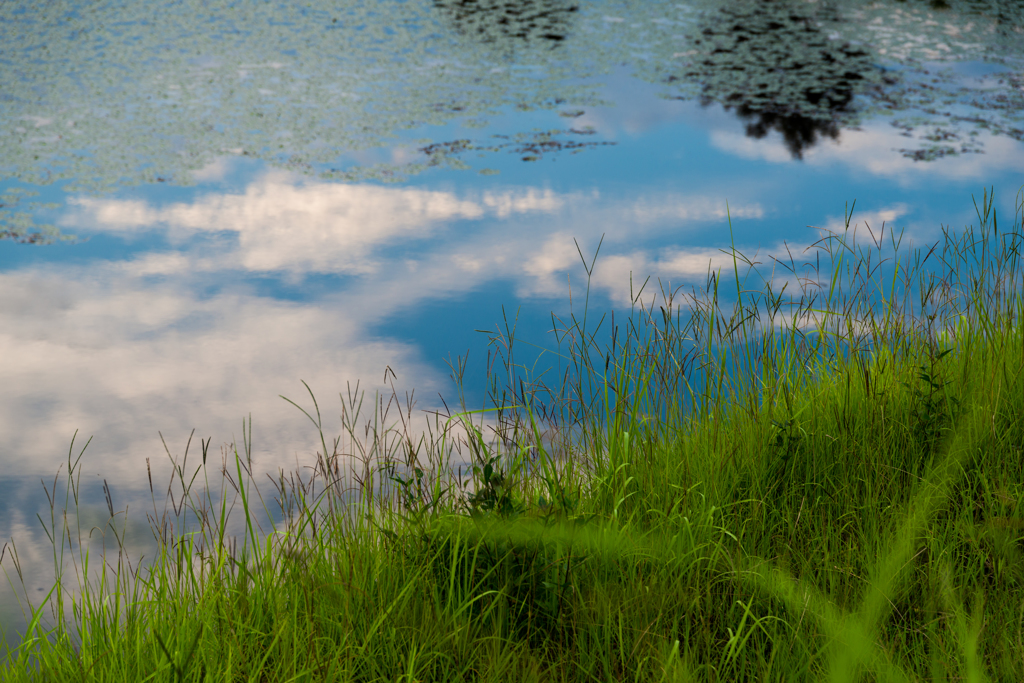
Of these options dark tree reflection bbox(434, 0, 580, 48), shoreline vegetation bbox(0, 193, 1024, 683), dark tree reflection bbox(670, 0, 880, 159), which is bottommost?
shoreline vegetation bbox(0, 193, 1024, 683)

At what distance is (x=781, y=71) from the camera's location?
733 centimetres

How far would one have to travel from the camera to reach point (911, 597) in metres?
1.62

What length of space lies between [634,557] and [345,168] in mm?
4251

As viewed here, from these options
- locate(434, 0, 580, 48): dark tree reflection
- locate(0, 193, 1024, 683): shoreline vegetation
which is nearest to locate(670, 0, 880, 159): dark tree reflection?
locate(434, 0, 580, 48): dark tree reflection

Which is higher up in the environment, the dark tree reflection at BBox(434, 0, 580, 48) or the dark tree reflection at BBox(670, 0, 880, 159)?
the dark tree reflection at BBox(434, 0, 580, 48)

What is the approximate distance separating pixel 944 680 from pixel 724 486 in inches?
23.9

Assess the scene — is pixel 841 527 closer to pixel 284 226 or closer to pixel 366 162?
pixel 284 226

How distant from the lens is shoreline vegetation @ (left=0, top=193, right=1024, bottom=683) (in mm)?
1439

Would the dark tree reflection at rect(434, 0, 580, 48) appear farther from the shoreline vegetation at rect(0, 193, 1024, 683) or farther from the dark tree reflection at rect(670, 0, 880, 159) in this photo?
the shoreline vegetation at rect(0, 193, 1024, 683)

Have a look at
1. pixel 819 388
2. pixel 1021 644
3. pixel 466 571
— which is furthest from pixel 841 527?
pixel 466 571

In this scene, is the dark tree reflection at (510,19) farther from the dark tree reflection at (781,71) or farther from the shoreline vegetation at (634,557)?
the shoreline vegetation at (634,557)

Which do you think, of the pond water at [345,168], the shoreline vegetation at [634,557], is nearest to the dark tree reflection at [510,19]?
the pond water at [345,168]

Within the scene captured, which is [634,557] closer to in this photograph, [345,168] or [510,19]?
[345,168]

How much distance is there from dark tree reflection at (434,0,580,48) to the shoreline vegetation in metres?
6.94
